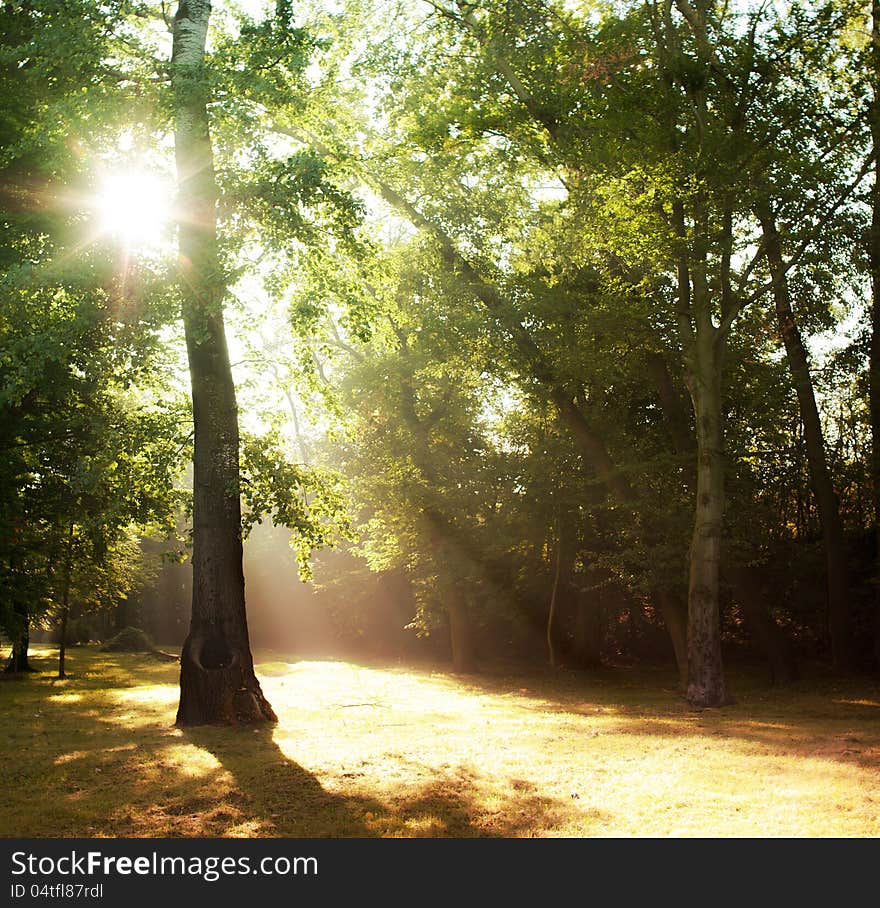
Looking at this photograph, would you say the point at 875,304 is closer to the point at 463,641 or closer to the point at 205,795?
the point at 463,641

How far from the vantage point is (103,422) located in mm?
13641

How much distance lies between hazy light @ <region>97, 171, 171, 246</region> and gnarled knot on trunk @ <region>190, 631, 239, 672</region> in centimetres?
567

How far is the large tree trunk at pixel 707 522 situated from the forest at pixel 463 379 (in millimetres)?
74

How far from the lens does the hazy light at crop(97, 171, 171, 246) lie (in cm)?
1223

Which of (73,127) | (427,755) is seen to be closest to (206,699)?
(427,755)

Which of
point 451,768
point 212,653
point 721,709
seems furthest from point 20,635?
point 721,709

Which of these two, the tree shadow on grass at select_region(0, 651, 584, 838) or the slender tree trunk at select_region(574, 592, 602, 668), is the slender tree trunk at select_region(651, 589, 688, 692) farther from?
the tree shadow on grass at select_region(0, 651, 584, 838)

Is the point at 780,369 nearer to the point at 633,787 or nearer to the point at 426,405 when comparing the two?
the point at 426,405

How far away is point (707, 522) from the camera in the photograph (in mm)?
15430

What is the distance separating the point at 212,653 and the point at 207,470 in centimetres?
269

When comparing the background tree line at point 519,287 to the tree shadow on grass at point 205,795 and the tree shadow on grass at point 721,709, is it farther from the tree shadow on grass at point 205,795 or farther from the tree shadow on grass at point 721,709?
the tree shadow on grass at point 205,795

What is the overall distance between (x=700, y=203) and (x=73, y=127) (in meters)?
9.62

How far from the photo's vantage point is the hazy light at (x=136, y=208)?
12234mm

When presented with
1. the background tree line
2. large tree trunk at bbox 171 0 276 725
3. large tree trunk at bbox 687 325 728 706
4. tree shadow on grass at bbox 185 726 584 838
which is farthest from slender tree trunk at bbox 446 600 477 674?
tree shadow on grass at bbox 185 726 584 838
